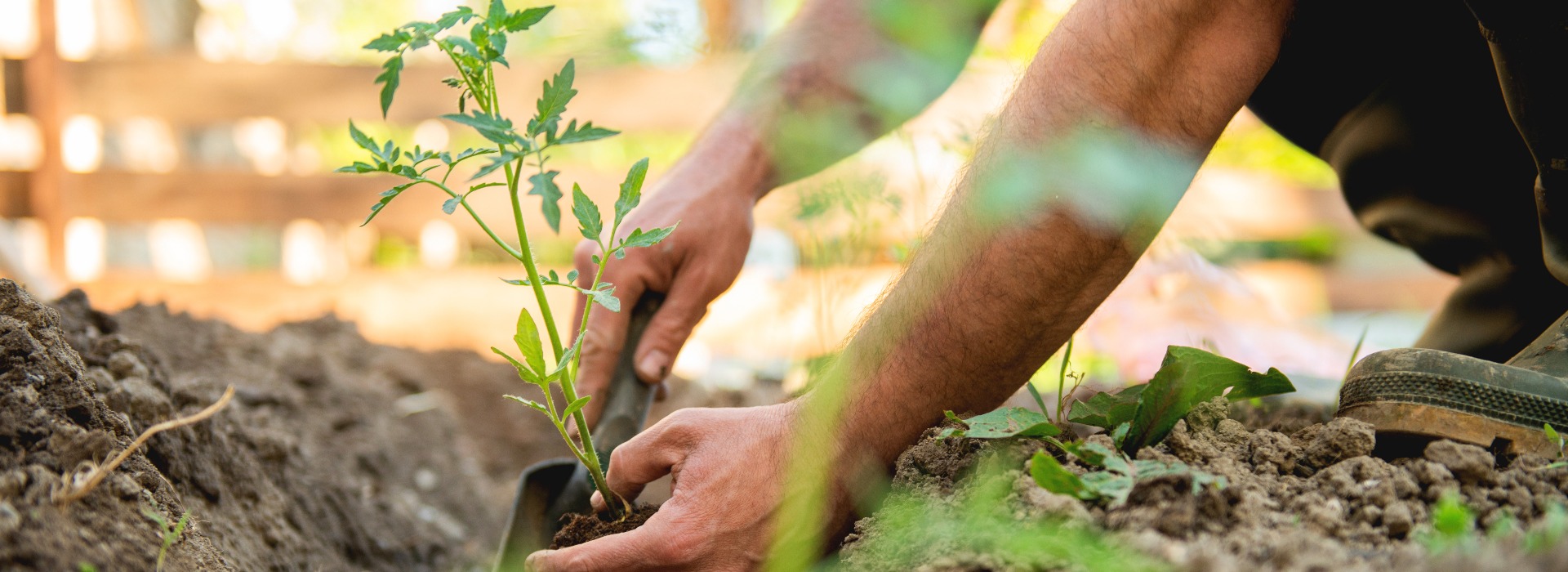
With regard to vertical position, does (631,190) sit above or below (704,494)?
above

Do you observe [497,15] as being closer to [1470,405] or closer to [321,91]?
[1470,405]

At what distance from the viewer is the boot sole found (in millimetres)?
1149

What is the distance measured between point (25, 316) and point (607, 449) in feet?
2.40

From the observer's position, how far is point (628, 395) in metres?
1.59

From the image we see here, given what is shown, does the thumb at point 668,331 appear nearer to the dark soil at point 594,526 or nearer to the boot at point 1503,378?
the dark soil at point 594,526

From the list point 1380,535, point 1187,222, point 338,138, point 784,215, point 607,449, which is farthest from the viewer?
point 338,138

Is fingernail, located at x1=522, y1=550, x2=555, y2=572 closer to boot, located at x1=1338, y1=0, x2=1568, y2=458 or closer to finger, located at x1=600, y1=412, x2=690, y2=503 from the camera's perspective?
finger, located at x1=600, y1=412, x2=690, y2=503

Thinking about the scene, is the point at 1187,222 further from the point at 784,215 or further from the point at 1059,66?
the point at 1059,66

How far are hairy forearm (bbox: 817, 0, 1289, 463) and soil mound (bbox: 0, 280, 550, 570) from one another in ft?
2.57

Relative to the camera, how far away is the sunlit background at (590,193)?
3.13 m

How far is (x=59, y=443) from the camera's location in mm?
1008

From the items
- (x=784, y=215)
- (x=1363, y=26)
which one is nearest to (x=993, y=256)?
(x=1363, y=26)

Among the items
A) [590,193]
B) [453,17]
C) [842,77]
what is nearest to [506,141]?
[453,17]

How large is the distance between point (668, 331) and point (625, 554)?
21.9 inches
